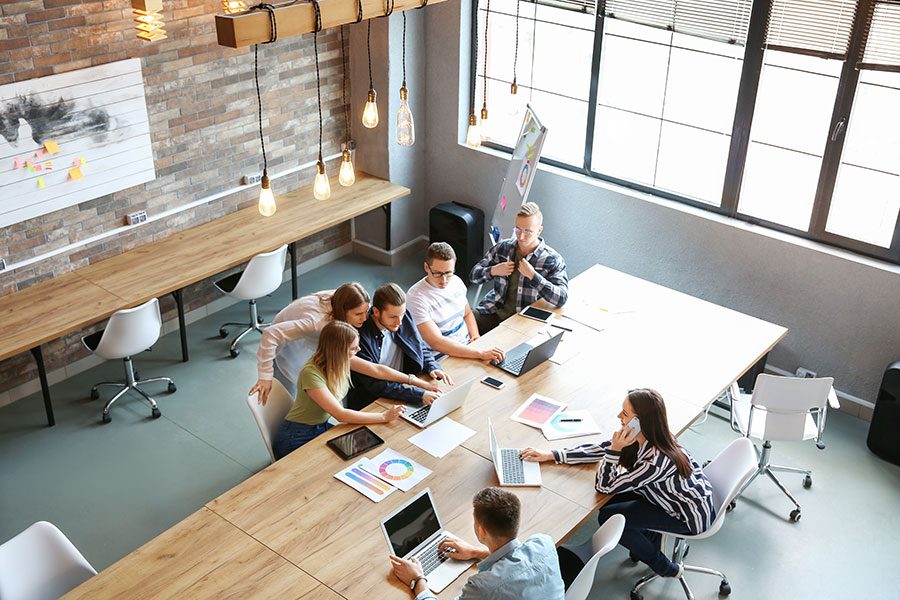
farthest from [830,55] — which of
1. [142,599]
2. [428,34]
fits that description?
[142,599]

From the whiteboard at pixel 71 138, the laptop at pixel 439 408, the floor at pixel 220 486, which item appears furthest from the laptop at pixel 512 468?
the whiteboard at pixel 71 138

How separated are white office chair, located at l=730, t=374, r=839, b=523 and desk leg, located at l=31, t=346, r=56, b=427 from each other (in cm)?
433

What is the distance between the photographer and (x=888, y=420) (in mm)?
5816

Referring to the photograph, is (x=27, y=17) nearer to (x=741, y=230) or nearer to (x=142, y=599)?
(x=142, y=599)

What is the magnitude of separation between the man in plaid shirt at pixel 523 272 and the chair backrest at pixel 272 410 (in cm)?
165

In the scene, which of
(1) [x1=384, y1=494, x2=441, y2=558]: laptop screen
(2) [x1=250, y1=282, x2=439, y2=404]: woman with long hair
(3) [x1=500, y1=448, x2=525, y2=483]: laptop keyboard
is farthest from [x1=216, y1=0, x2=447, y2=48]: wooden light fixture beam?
(3) [x1=500, y1=448, x2=525, y2=483]: laptop keyboard

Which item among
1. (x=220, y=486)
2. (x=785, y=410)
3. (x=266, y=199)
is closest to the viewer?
(x=266, y=199)

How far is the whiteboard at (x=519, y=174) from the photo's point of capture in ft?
22.8

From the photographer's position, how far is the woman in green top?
4.59 m

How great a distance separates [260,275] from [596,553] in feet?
12.3

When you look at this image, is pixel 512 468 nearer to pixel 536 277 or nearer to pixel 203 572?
pixel 203 572

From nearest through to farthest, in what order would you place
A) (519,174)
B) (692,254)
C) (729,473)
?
(729,473), (692,254), (519,174)

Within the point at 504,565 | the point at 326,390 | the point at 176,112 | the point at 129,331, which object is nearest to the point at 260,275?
the point at 129,331

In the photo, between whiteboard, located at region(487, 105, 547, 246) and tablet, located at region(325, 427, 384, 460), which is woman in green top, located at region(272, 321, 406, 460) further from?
whiteboard, located at region(487, 105, 547, 246)
